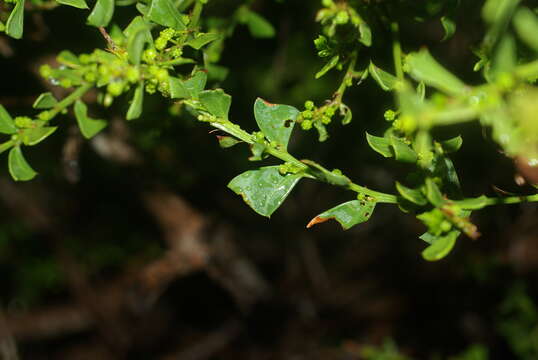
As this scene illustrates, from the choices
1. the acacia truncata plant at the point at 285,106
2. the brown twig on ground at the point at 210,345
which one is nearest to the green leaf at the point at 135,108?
the acacia truncata plant at the point at 285,106

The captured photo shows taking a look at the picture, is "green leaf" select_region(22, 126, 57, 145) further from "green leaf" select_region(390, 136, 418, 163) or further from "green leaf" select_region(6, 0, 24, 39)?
"green leaf" select_region(390, 136, 418, 163)

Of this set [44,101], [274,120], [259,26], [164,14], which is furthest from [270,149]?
[259,26]

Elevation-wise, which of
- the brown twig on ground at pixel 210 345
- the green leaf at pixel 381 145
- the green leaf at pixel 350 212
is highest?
the green leaf at pixel 381 145

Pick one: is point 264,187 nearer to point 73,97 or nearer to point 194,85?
point 194,85

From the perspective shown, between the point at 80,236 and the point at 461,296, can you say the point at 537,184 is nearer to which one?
the point at 461,296

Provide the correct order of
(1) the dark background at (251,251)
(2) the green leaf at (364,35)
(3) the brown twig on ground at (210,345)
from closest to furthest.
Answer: (2) the green leaf at (364,35), (1) the dark background at (251,251), (3) the brown twig on ground at (210,345)

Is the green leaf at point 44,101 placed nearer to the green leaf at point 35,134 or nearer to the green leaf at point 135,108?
the green leaf at point 35,134
